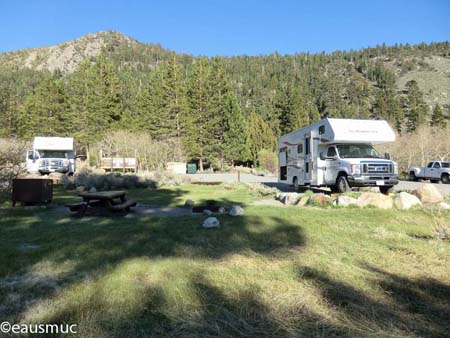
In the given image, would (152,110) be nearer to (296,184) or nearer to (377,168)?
(296,184)

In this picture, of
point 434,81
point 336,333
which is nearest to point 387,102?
point 434,81

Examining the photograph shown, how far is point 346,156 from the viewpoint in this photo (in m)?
13.0

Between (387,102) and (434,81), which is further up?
(434,81)

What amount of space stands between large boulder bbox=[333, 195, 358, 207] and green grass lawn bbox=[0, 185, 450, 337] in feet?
7.98

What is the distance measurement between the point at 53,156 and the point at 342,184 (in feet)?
74.3

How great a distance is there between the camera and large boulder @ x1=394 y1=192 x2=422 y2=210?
8906 mm

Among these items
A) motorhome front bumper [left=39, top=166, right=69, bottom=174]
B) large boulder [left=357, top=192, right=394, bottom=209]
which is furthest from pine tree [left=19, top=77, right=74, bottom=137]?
large boulder [left=357, top=192, right=394, bottom=209]

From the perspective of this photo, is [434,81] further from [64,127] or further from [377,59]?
[64,127]

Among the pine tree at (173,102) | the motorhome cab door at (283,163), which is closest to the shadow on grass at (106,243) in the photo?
the motorhome cab door at (283,163)

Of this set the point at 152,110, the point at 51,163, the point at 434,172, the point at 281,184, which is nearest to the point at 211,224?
the point at 281,184

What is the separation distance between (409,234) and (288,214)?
254 centimetres

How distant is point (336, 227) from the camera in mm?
6695

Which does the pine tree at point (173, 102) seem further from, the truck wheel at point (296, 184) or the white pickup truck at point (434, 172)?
the truck wheel at point (296, 184)

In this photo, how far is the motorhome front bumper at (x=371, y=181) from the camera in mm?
11961
